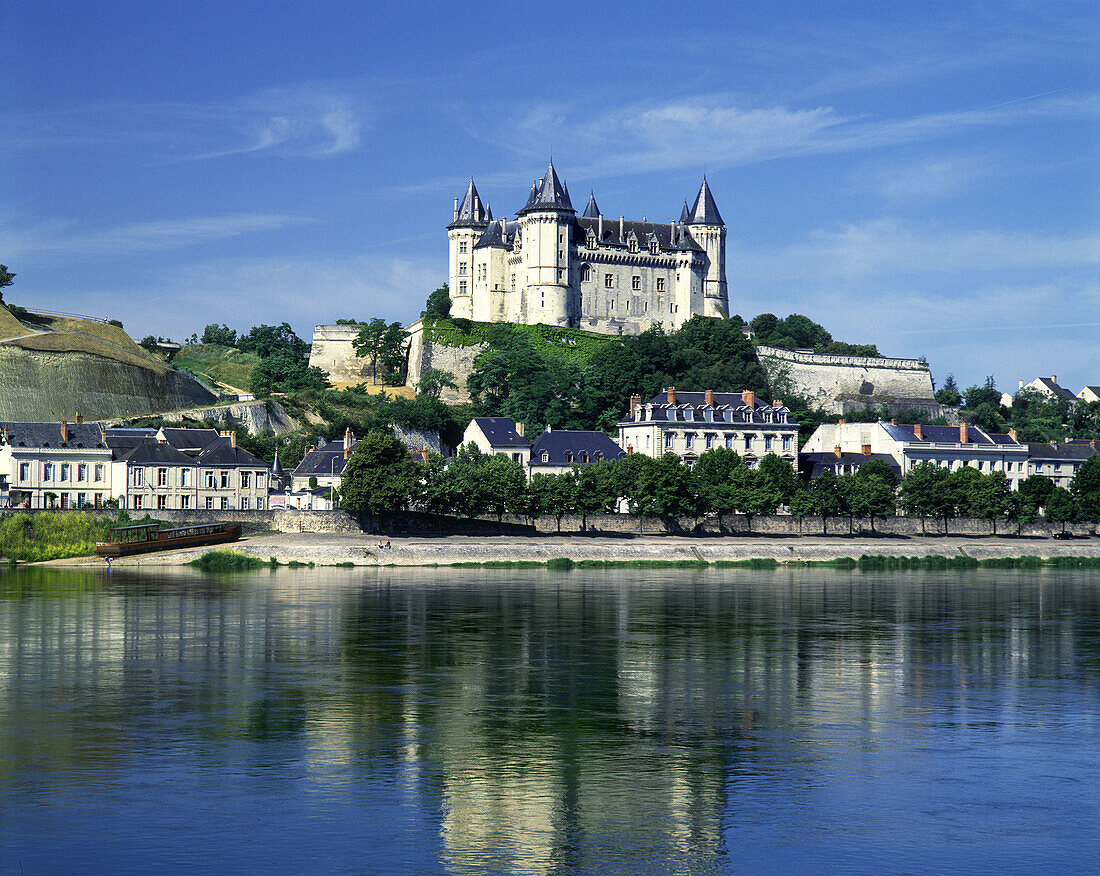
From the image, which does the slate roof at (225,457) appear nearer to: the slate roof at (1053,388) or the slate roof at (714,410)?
the slate roof at (714,410)

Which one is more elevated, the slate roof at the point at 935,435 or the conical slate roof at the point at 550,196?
the conical slate roof at the point at 550,196

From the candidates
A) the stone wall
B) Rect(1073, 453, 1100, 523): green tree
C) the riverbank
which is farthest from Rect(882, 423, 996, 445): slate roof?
the stone wall

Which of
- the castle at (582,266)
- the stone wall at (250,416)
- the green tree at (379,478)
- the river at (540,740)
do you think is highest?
the castle at (582,266)

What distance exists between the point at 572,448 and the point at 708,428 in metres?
8.87

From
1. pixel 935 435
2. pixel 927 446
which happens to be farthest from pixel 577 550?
pixel 935 435

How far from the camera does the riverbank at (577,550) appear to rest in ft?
191

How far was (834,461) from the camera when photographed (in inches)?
3258

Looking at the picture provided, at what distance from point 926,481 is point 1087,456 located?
24.0m

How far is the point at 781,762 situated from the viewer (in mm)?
20250

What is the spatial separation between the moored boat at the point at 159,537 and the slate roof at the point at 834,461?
37.6 meters

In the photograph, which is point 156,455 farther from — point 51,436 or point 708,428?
point 708,428

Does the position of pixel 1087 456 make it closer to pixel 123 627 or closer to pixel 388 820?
pixel 123 627

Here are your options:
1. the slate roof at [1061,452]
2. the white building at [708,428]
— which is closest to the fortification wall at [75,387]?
the white building at [708,428]

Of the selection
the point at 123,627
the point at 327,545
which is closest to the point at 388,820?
the point at 123,627
